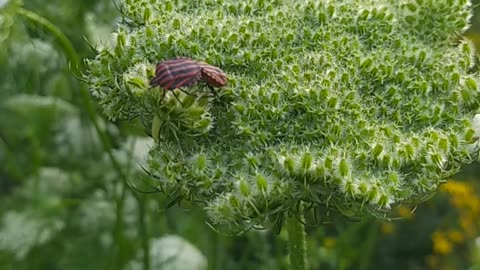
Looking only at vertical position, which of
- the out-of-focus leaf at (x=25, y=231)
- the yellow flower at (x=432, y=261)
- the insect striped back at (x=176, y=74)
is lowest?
the yellow flower at (x=432, y=261)

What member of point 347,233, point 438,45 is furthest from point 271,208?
point 347,233

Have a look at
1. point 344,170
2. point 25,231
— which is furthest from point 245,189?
point 25,231

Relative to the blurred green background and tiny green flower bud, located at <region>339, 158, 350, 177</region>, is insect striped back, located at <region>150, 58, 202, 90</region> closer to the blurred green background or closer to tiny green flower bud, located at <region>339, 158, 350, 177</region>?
tiny green flower bud, located at <region>339, 158, 350, 177</region>

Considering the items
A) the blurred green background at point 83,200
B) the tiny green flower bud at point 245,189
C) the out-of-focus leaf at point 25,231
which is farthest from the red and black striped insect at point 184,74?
the out-of-focus leaf at point 25,231

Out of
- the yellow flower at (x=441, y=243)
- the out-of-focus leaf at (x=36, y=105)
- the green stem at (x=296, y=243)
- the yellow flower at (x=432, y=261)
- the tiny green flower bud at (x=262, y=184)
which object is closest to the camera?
the tiny green flower bud at (x=262, y=184)

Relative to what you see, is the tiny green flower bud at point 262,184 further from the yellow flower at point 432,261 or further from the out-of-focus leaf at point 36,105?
the yellow flower at point 432,261

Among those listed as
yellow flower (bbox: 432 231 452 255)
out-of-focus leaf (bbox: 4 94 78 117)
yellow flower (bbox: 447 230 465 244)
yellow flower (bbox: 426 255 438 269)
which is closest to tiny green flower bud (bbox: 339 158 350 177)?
out-of-focus leaf (bbox: 4 94 78 117)
